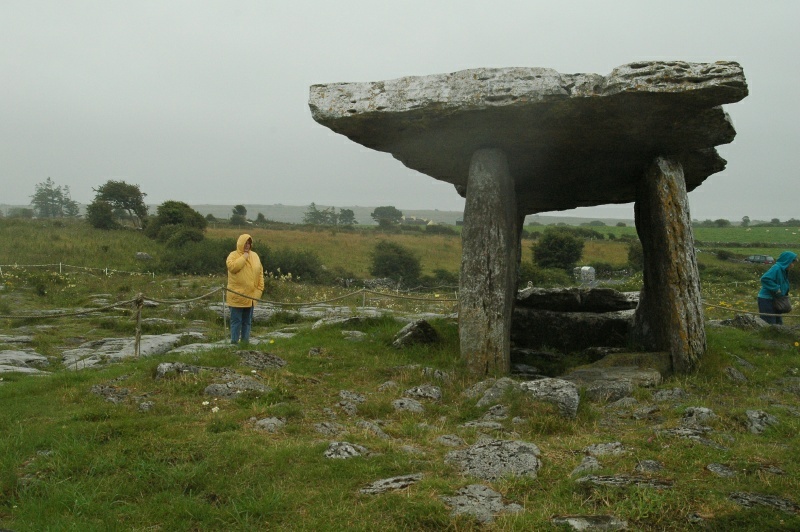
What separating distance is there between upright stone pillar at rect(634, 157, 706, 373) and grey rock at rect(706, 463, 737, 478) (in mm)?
4195

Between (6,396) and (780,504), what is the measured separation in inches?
300

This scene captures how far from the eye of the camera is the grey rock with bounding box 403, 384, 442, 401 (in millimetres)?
8001

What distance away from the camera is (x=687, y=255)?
9.52 m

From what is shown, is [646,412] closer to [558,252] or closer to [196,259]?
[196,259]

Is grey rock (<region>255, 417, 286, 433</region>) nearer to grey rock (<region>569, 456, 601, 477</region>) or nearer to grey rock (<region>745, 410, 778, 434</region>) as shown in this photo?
grey rock (<region>569, 456, 601, 477</region>)

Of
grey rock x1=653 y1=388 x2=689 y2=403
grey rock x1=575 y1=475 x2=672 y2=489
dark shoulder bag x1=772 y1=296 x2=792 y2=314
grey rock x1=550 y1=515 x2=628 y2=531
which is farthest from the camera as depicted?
dark shoulder bag x1=772 y1=296 x2=792 y2=314

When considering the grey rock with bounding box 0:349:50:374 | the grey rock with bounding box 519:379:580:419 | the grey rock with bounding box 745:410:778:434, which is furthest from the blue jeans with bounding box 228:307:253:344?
the grey rock with bounding box 745:410:778:434

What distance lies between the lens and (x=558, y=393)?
710 centimetres

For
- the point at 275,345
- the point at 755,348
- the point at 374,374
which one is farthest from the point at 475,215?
the point at 755,348

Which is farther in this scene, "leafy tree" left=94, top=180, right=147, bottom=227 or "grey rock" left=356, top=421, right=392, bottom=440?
"leafy tree" left=94, top=180, right=147, bottom=227

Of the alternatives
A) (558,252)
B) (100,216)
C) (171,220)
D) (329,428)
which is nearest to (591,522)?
(329,428)

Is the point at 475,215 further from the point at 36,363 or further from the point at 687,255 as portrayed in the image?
the point at 36,363

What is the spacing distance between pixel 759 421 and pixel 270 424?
15.6 ft

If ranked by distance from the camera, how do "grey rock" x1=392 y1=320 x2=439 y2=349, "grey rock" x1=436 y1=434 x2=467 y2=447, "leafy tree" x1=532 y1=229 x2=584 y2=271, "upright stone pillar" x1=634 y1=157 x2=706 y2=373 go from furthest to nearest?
"leafy tree" x1=532 y1=229 x2=584 y2=271 < "grey rock" x1=392 y1=320 x2=439 y2=349 < "upright stone pillar" x1=634 y1=157 x2=706 y2=373 < "grey rock" x1=436 y1=434 x2=467 y2=447
